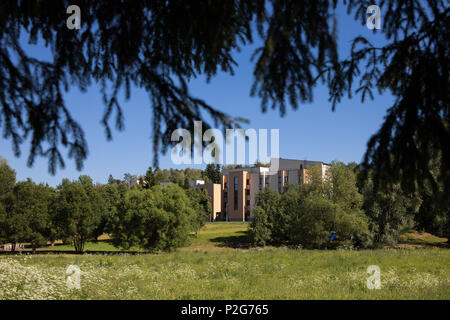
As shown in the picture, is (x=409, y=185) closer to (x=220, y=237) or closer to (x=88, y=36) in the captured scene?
→ (x=88, y=36)

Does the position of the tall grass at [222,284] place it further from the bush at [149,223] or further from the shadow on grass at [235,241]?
the shadow on grass at [235,241]

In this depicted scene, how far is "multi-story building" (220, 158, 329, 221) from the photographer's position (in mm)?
82312

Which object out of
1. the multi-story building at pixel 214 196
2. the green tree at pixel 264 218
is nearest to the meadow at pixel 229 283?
the green tree at pixel 264 218

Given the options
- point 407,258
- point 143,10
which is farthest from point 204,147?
point 407,258

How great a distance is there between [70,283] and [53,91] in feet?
28.6

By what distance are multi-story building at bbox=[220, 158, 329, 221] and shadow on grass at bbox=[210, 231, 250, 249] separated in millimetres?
23644

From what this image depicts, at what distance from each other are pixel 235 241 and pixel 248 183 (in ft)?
105

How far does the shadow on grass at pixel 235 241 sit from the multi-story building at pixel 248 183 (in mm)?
23644

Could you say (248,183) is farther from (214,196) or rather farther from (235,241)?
(235,241)

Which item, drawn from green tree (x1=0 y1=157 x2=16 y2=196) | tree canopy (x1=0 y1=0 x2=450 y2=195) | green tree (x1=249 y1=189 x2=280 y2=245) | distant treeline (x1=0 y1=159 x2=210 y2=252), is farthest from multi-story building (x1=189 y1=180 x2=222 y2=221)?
tree canopy (x1=0 y1=0 x2=450 y2=195)

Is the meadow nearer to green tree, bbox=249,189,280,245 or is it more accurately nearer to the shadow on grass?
green tree, bbox=249,189,280,245

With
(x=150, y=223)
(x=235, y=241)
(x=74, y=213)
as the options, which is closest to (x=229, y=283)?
(x=150, y=223)

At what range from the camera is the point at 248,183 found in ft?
283

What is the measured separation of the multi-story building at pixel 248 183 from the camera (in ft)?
270
